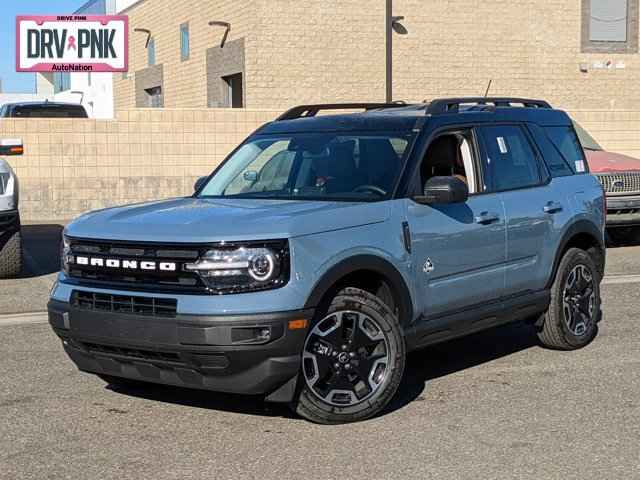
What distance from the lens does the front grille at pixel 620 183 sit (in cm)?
1403

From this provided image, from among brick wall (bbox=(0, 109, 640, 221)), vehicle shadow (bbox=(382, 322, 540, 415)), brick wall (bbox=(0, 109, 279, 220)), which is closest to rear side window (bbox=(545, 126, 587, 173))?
vehicle shadow (bbox=(382, 322, 540, 415))

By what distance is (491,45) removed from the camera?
3053cm

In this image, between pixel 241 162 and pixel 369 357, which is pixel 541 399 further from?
pixel 241 162

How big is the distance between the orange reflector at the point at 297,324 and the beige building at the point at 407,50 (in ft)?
74.5

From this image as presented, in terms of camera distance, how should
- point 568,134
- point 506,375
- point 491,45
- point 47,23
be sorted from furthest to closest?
point 491,45, point 47,23, point 568,134, point 506,375

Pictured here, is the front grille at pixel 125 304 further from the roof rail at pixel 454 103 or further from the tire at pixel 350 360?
the roof rail at pixel 454 103

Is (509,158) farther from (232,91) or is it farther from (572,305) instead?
(232,91)

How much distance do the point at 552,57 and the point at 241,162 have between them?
83.1ft

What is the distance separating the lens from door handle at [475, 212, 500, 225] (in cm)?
688

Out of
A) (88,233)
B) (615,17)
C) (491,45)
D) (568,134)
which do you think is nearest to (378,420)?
(88,233)

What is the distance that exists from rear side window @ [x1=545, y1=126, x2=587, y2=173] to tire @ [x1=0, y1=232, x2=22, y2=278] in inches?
247

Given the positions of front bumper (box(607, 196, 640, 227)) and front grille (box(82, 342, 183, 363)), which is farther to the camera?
front bumper (box(607, 196, 640, 227))

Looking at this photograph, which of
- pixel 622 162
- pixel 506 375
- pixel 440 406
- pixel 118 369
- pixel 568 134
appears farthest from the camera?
pixel 622 162

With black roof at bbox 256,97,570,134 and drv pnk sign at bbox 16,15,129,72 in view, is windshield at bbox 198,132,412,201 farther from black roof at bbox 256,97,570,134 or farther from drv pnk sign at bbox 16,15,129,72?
drv pnk sign at bbox 16,15,129,72
